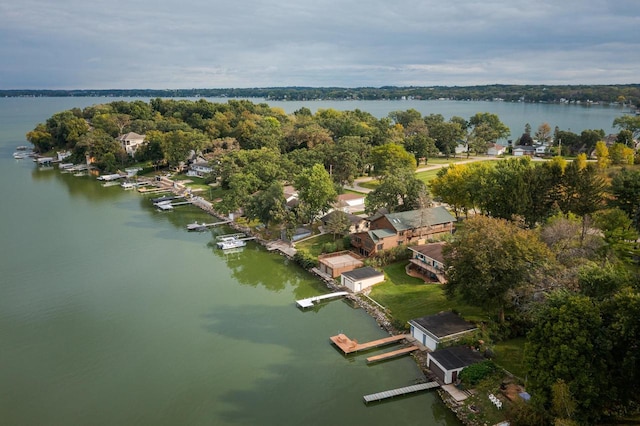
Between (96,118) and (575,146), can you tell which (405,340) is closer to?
(575,146)

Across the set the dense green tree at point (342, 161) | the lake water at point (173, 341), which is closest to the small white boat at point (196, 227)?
the lake water at point (173, 341)

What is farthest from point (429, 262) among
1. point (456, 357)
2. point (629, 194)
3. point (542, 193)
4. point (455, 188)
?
point (629, 194)

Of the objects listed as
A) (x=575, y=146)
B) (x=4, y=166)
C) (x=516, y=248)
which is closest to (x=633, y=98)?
(x=575, y=146)

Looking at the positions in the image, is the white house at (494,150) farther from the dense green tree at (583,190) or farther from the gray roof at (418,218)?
the gray roof at (418,218)

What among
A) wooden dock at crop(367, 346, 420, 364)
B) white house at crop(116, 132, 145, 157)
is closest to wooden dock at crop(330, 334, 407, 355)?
wooden dock at crop(367, 346, 420, 364)

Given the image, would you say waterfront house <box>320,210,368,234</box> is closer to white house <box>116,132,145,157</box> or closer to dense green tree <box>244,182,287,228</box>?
dense green tree <box>244,182,287,228</box>

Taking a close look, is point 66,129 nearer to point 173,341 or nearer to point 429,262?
point 173,341
